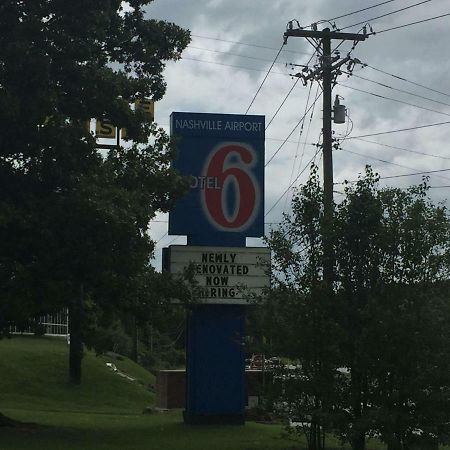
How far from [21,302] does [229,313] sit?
5.61 metres

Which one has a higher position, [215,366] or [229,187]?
[229,187]

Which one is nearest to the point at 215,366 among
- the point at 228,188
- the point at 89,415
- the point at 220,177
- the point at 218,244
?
the point at 218,244

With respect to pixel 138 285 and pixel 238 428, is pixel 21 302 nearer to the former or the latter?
pixel 138 285

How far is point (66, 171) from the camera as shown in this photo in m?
18.3

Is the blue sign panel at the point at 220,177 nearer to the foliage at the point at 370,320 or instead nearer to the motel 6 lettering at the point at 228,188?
the motel 6 lettering at the point at 228,188

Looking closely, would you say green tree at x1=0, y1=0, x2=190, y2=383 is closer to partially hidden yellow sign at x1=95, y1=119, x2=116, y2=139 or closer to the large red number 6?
the large red number 6

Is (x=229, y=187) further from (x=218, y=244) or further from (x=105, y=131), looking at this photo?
(x=105, y=131)

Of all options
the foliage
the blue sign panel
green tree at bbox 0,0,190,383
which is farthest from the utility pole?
the foliage

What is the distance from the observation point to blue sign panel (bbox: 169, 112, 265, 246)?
69.6 feet

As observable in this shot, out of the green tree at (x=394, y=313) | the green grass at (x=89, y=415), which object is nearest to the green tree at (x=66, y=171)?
the green grass at (x=89, y=415)

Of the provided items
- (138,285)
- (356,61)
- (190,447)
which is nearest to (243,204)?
(138,285)

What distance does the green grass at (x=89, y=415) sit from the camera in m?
18.1

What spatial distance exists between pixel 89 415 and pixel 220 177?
894 cm

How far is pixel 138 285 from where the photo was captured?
18844 millimetres
